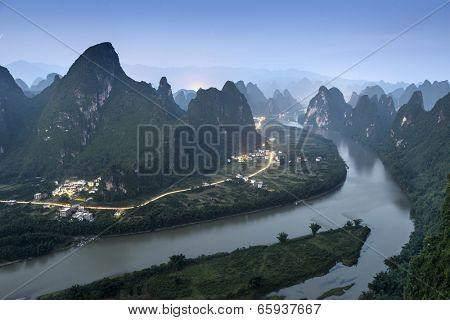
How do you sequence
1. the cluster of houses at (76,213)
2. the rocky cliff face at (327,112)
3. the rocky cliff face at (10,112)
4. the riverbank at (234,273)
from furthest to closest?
the rocky cliff face at (327,112), the rocky cliff face at (10,112), the cluster of houses at (76,213), the riverbank at (234,273)

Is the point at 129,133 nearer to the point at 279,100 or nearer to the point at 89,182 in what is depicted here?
the point at 89,182

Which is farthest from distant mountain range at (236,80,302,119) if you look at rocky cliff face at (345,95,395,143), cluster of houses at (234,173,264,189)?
cluster of houses at (234,173,264,189)

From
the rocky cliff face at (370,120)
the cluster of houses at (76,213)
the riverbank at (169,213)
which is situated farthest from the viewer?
the rocky cliff face at (370,120)

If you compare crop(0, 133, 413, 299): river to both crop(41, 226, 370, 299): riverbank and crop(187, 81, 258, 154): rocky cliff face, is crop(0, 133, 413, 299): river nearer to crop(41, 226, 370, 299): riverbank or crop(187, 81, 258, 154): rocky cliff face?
crop(41, 226, 370, 299): riverbank

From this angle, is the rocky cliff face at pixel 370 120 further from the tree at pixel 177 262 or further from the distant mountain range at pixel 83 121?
the tree at pixel 177 262

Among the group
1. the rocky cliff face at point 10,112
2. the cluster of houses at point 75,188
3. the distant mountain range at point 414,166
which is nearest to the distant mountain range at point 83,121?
the rocky cliff face at point 10,112

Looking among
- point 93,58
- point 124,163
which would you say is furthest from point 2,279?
point 93,58

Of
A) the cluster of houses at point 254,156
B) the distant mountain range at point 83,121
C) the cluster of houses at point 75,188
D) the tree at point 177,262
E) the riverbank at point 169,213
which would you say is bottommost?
the tree at point 177,262

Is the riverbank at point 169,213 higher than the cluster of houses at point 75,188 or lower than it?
lower
